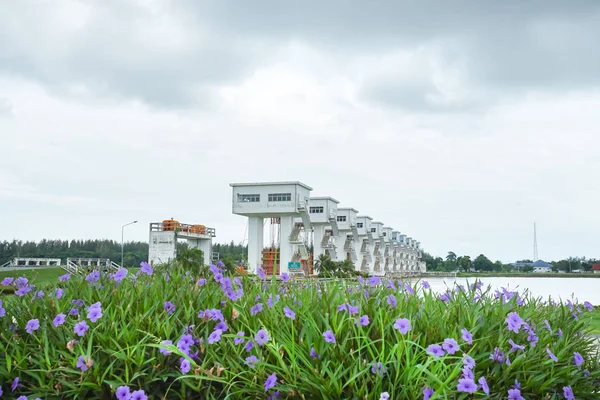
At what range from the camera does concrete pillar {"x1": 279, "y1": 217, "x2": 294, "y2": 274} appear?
41094 mm

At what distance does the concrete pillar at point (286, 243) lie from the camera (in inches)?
1618

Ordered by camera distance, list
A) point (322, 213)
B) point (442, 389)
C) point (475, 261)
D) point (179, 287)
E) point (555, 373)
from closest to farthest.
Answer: point (442, 389), point (555, 373), point (179, 287), point (322, 213), point (475, 261)

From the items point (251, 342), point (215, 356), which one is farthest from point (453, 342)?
point (215, 356)

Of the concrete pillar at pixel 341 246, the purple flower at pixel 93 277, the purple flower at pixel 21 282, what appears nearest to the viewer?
the purple flower at pixel 21 282

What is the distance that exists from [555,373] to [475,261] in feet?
445

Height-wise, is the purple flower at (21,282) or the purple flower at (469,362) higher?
the purple flower at (21,282)

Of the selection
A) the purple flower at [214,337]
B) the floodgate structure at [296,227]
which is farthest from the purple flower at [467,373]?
the floodgate structure at [296,227]

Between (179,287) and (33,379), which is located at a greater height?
(179,287)

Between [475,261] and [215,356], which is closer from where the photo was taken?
[215,356]

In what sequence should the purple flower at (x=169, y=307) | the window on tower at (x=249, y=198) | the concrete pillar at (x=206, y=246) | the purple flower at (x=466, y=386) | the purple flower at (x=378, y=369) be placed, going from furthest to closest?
the concrete pillar at (x=206, y=246) → the window on tower at (x=249, y=198) → the purple flower at (x=169, y=307) → the purple flower at (x=378, y=369) → the purple flower at (x=466, y=386)

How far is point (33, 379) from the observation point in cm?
329

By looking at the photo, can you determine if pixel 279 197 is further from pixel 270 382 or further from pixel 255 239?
pixel 270 382

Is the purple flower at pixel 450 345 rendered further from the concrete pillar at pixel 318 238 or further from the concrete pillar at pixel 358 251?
the concrete pillar at pixel 358 251

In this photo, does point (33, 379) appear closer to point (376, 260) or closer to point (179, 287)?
point (179, 287)
